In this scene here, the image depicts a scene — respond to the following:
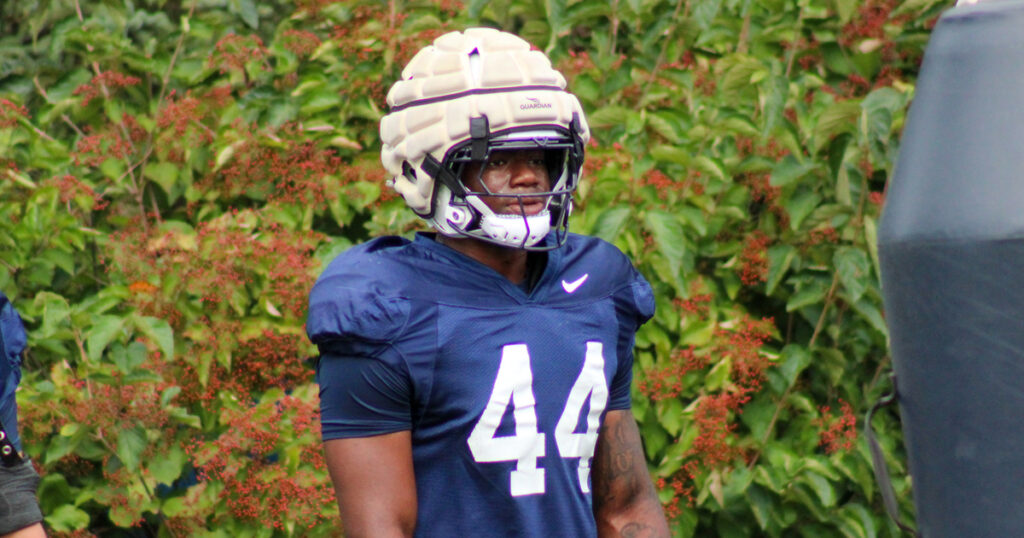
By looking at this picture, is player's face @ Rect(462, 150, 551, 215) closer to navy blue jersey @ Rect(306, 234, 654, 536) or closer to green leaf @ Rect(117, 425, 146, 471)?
navy blue jersey @ Rect(306, 234, 654, 536)

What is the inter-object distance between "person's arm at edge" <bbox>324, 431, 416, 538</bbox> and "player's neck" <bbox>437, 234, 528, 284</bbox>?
382 millimetres

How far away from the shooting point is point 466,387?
2422 mm

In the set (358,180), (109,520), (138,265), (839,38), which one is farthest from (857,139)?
(109,520)

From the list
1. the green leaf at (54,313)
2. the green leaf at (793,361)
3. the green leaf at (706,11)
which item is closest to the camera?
the green leaf at (54,313)

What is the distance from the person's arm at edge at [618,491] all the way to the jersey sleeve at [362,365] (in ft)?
1.56

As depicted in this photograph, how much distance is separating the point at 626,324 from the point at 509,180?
380 millimetres

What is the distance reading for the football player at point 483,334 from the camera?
2402mm

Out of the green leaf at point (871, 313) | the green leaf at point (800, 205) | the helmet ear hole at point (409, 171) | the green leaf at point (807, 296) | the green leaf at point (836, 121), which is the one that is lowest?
the green leaf at point (871, 313)

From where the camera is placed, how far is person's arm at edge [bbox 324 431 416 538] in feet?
7.79

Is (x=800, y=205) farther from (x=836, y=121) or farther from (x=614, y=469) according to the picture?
(x=614, y=469)

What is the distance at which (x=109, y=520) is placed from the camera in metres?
4.02

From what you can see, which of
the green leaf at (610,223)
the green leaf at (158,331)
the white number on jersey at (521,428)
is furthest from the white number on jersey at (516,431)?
the green leaf at (158,331)

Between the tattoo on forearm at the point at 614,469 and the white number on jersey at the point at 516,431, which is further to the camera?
the tattoo on forearm at the point at 614,469

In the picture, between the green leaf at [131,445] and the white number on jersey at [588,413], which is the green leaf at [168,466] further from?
the white number on jersey at [588,413]
